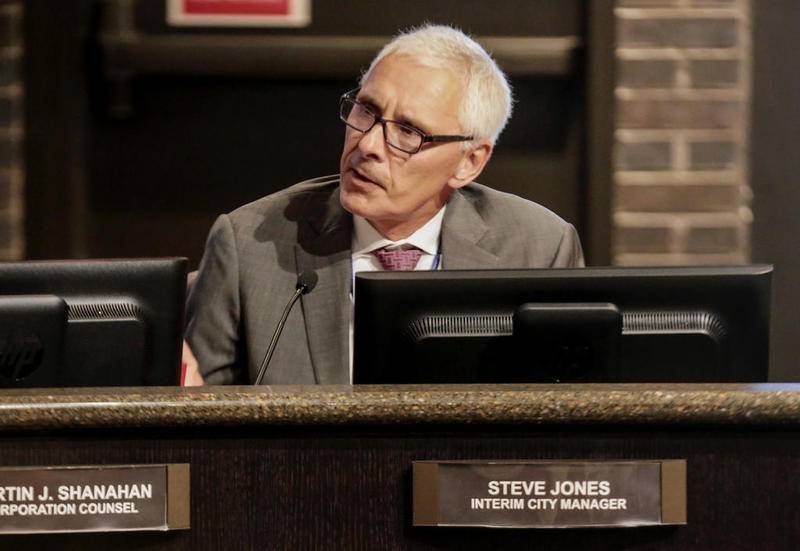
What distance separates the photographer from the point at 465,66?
1923mm

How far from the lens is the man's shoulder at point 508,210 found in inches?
78.5

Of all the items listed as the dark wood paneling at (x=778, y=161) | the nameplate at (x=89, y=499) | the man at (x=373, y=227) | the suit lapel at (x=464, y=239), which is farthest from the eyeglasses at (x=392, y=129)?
the nameplate at (x=89, y=499)

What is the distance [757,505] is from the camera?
34.8 inches

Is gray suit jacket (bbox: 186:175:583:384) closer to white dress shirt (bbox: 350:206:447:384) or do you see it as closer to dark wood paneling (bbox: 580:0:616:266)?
white dress shirt (bbox: 350:206:447:384)

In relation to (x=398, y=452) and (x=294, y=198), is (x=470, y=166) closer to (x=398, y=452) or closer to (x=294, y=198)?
(x=294, y=198)

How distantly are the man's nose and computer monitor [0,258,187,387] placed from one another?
682 millimetres

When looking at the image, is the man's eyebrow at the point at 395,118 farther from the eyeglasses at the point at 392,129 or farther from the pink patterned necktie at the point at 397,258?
the pink patterned necktie at the point at 397,258

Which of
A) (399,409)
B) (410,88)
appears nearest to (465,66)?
(410,88)

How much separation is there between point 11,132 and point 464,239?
122 centimetres

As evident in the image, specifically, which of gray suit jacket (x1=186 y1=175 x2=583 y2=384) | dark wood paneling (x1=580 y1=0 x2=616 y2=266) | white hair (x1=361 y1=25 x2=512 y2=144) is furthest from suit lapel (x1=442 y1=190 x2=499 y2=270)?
dark wood paneling (x1=580 y1=0 x2=616 y2=266)

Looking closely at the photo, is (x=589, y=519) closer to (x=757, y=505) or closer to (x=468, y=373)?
(x=757, y=505)

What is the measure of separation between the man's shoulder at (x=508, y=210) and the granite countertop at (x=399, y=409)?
3.68 feet

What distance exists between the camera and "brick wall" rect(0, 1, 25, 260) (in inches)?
99.7

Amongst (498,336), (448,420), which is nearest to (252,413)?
(448,420)
